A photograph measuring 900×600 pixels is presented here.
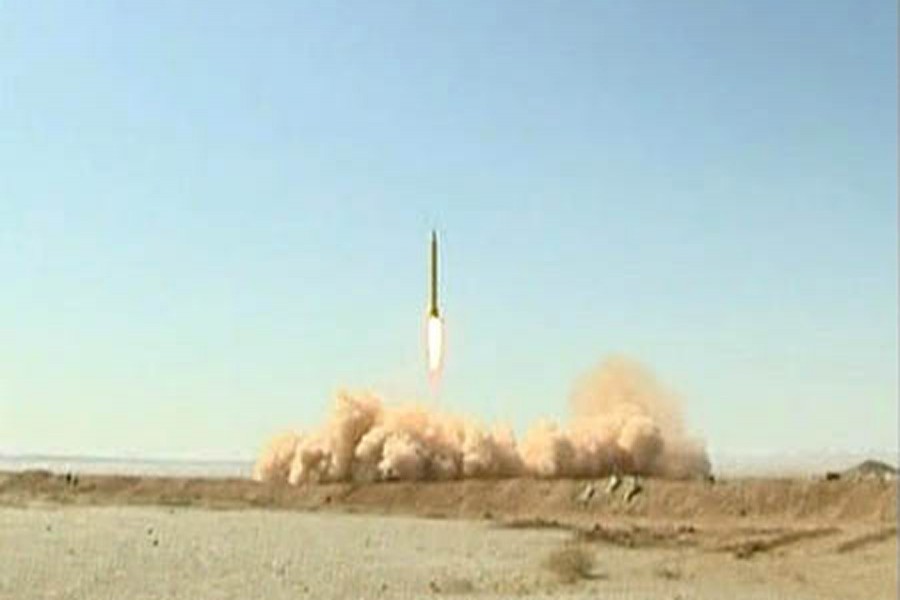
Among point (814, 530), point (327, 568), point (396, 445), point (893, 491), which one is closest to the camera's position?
point (327, 568)

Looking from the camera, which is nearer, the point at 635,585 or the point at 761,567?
the point at 635,585

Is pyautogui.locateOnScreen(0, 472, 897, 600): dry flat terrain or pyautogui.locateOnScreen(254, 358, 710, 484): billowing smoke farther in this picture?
pyautogui.locateOnScreen(254, 358, 710, 484): billowing smoke

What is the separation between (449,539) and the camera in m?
48.1

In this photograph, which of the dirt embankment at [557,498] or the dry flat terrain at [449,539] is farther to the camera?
the dirt embankment at [557,498]

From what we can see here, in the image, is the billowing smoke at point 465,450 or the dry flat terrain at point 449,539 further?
the billowing smoke at point 465,450

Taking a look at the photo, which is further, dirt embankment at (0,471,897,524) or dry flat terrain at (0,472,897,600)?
dirt embankment at (0,471,897,524)

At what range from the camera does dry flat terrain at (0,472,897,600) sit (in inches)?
1220

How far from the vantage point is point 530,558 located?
40000 mm

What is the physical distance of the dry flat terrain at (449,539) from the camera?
3100 cm

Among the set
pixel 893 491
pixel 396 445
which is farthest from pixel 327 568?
pixel 396 445

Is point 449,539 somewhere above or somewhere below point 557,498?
above

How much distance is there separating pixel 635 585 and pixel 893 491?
31339 mm

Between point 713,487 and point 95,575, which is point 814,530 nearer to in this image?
point 713,487

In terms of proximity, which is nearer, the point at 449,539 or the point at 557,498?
the point at 449,539
